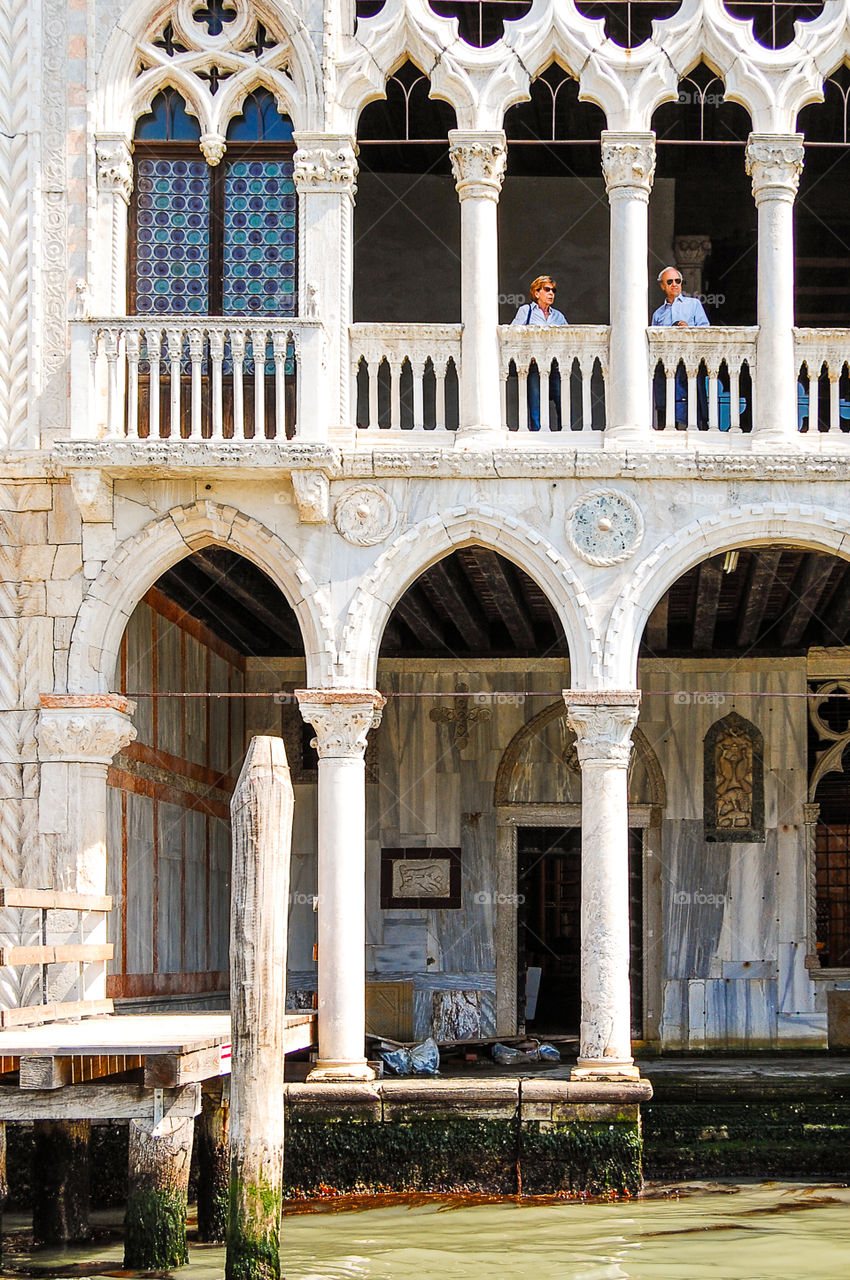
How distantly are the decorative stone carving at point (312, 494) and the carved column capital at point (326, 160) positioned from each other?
203cm

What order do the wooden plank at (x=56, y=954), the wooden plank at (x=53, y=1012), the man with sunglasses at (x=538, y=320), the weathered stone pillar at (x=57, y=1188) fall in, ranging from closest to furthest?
1. the wooden plank at (x=56, y=954)
2. the wooden plank at (x=53, y=1012)
3. the weathered stone pillar at (x=57, y=1188)
4. the man with sunglasses at (x=538, y=320)

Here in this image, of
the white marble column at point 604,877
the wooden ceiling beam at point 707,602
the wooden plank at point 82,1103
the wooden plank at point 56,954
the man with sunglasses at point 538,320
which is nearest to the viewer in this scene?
the wooden plank at point 82,1103

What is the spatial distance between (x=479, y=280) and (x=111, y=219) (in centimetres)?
257

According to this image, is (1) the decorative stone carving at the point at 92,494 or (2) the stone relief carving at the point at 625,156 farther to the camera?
(2) the stone relief carving at the point at 625,156

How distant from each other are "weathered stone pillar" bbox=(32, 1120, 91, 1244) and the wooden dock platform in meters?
1.19

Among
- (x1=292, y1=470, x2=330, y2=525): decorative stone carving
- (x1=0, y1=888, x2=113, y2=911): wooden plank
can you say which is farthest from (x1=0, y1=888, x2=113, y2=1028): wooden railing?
(x1=292, y1=470, x2=330, y2=525): decorative stone carving

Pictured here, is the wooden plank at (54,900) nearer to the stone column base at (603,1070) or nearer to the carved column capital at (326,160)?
the stone column base at (603,1070)

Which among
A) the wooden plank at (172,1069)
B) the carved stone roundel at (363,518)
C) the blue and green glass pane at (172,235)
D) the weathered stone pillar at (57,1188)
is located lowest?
the weathered stone pillar at (57,1188)

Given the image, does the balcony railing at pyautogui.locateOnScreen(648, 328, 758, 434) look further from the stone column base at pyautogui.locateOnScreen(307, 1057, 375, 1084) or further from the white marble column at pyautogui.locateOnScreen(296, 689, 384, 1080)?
the stone column base at pyautogui.locateOnScreen(307, 1057, 375, 1084)

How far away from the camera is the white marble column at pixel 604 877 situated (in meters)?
12.5

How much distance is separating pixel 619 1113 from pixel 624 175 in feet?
20.5

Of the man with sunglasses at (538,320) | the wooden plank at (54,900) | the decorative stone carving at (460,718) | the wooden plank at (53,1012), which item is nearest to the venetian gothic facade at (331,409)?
the man with sunglasses at (538,320)

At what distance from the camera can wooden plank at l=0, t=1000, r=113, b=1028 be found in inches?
412

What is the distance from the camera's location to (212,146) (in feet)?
43.5
